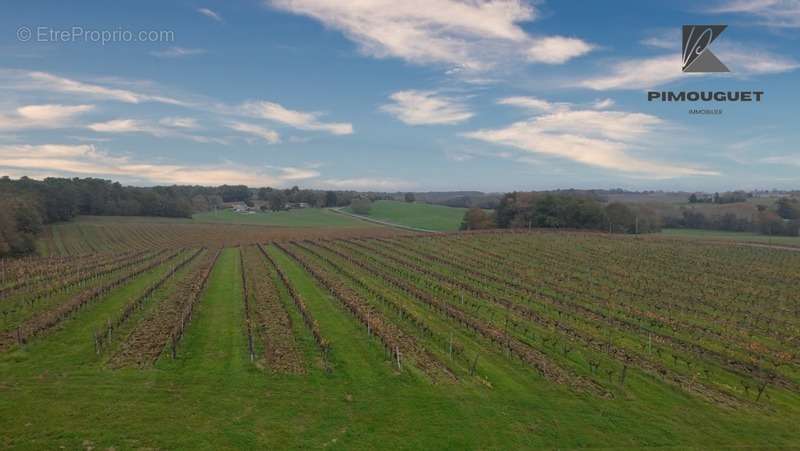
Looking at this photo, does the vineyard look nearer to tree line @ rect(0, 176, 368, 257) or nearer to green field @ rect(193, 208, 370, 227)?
tree line @ rect(0, 176, 368, 257)

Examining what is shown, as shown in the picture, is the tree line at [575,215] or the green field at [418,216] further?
the green field at [418,216]

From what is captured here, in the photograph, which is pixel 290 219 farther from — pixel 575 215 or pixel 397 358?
pixel 397 358

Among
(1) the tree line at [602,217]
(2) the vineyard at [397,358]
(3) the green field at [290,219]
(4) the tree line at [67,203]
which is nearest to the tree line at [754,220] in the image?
(1) the tree line at [602,217]

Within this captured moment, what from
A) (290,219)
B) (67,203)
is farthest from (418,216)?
(67,203)

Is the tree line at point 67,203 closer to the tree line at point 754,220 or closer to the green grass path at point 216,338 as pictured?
the green grass path at point 216,338

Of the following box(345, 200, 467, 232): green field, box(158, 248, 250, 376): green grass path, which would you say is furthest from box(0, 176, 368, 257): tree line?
box(158, 248, 250, 376): green grass path

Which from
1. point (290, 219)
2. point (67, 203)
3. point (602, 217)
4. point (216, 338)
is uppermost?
point (67, 203)

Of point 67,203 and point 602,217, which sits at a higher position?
point 67,203
